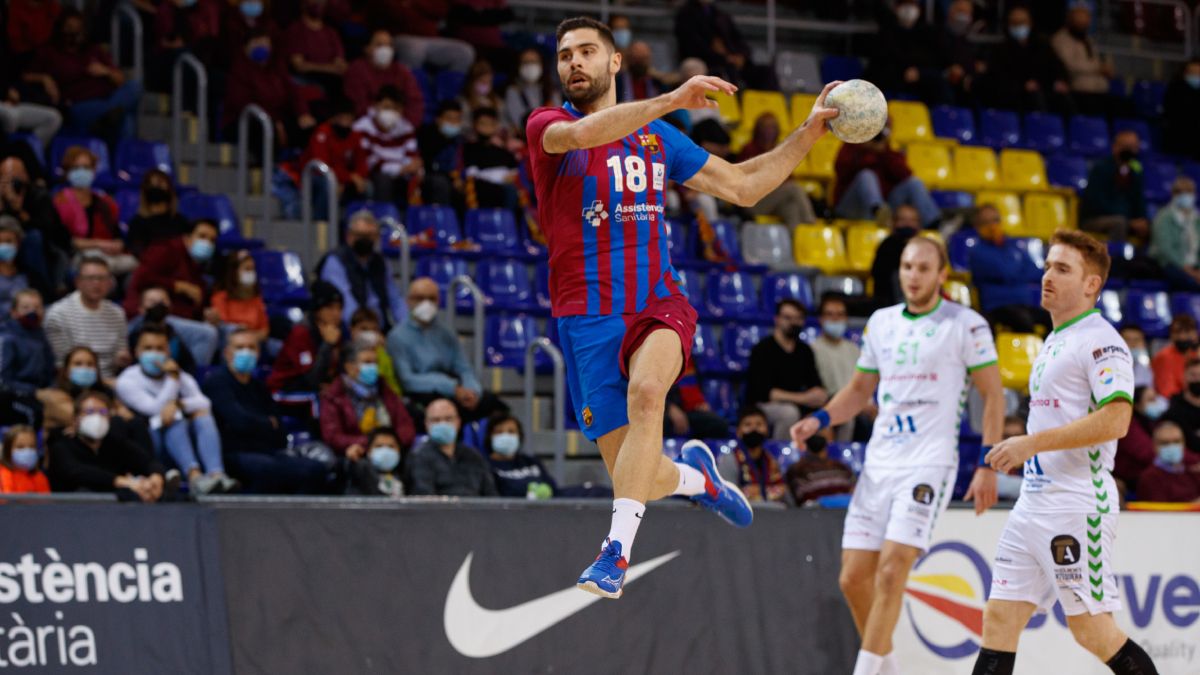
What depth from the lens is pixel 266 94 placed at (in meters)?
15.9

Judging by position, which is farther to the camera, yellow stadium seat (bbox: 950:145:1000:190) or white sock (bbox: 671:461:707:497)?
yellow stadium seat (bbox: 950:145:1000:190)

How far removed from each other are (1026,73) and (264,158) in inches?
420

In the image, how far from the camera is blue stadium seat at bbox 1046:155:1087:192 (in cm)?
2038

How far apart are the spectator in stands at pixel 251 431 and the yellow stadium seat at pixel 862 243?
735cm

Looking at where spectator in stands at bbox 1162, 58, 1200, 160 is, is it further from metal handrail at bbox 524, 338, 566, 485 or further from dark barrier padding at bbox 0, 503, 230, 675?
dark barrier padding at bbox 0, 503, 230, 675

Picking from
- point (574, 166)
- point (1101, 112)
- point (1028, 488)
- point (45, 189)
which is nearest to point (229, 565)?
point (574, 166)

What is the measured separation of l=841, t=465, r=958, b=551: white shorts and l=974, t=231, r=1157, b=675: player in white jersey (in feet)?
2.88

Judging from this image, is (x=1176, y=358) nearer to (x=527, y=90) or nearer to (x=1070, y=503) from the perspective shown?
(x=527, y=90)

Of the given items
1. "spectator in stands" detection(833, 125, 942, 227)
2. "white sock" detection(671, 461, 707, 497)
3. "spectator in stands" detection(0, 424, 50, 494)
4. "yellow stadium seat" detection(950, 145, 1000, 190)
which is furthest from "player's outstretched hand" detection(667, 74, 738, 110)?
"yellow stadium seat" detection(950, 145, 1000, 190)

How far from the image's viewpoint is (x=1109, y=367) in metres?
7.32

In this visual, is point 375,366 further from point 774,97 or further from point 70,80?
point 774,97

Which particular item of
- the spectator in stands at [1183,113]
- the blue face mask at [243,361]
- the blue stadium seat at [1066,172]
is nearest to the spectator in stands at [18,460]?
the blue face mask at [243,361]

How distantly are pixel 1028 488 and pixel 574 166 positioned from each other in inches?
107

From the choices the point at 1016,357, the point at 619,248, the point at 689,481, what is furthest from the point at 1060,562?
the point at 1016,357
